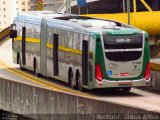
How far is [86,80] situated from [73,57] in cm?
201

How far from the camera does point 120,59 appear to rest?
90.7 ft

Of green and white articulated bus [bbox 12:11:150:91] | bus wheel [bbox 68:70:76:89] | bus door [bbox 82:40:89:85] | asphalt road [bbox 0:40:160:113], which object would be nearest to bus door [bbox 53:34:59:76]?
green and white articulated bus [bbox 12:11:150:91]

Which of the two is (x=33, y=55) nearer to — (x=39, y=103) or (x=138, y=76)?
(x=138, y=76)

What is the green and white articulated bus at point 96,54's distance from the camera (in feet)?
90.4

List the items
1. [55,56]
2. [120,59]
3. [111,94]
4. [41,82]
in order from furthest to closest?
[41,82], [55,56], [111,94], [120,59]

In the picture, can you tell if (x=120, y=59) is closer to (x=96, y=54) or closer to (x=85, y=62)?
(x=96, y=54)

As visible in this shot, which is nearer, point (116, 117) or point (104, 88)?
point (116, 117)

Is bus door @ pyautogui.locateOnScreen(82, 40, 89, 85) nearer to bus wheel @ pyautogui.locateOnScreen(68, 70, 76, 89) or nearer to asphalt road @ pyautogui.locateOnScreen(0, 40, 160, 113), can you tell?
asphalt road @ pyautogui.locateOnScreen(0, 40, 160, 113)

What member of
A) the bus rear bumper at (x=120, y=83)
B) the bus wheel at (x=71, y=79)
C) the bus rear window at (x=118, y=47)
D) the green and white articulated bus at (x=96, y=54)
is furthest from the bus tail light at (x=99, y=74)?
the bus wheel at (x=71, y=79)

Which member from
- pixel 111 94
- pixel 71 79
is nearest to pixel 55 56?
pixel 71 79

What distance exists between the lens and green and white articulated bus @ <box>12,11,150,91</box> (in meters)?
27.6

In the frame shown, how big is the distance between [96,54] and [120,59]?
95 cm

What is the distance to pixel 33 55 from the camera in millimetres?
36844

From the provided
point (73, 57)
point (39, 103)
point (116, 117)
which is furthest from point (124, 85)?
point (116, 117)
